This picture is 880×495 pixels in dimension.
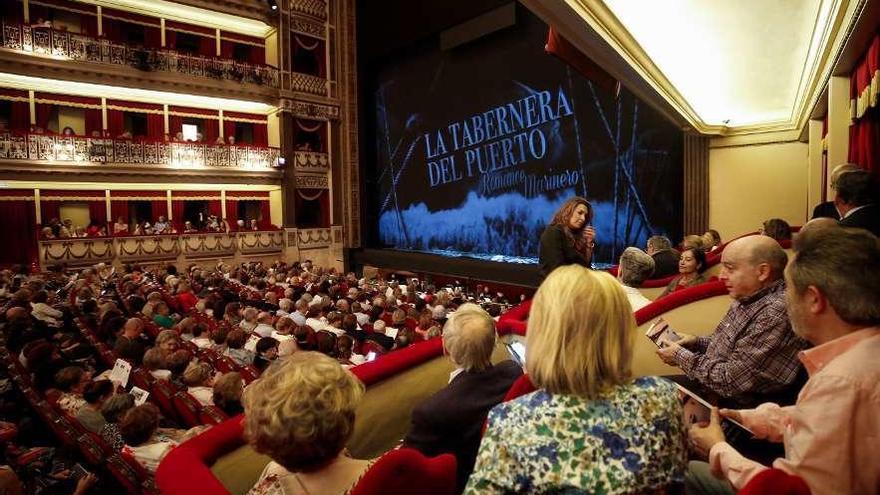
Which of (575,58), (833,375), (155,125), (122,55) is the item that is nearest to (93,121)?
(155,125)

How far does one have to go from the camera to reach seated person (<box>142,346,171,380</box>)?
3363 millimetres

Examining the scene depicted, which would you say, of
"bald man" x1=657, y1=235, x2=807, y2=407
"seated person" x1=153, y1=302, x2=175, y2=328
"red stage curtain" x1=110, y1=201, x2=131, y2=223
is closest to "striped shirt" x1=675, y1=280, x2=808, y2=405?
"bald man" x1=657, y1=235, x2=807, y2=407

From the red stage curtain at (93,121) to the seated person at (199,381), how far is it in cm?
1184

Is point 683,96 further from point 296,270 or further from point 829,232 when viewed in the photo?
point 296,270

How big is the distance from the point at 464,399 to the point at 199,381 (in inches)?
88.7

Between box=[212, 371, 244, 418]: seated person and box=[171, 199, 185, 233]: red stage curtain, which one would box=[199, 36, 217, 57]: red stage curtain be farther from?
box=[212, 371, 244, 418]: seated person

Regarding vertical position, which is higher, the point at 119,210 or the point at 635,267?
the point at 119,210

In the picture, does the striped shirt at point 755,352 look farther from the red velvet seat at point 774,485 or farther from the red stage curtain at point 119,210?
the red stage curtain at point 119,210

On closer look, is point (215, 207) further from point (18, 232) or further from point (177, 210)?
point (18, 232)

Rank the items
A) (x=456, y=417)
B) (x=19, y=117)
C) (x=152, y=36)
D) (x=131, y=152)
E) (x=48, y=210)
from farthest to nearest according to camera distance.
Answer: (x=152, y=36), (x=131, y=152), (x=48, y=210), (x=19, y=117), (x=456, y=417)

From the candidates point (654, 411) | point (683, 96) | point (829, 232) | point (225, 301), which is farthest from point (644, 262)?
point (225, 301)

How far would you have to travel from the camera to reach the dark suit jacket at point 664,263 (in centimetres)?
382

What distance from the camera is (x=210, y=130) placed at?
14.4m

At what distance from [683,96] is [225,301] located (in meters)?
5.33
